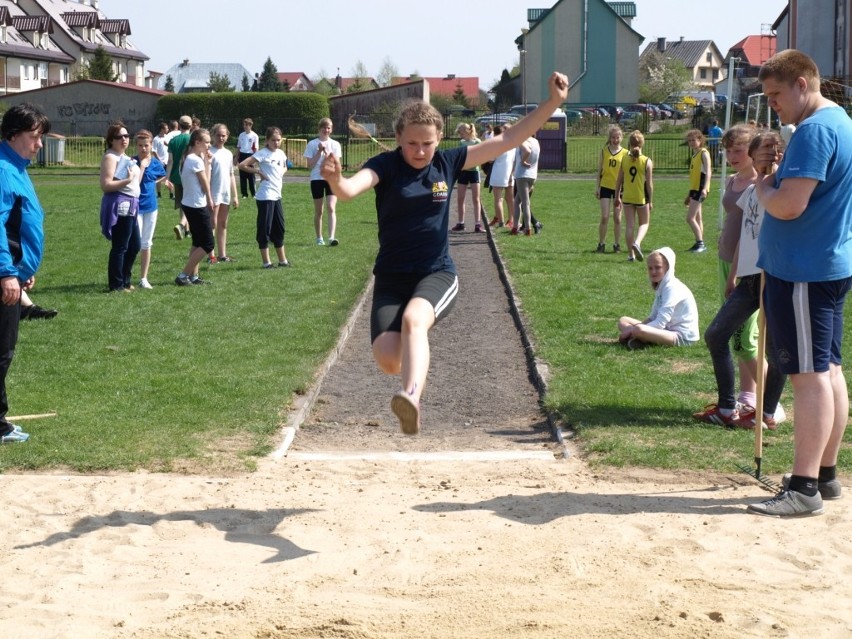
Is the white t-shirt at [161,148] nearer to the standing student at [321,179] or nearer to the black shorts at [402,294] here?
the standing student at [321,179]

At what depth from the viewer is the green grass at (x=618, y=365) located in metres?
7.52

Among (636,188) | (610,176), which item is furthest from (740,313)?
(610,176)

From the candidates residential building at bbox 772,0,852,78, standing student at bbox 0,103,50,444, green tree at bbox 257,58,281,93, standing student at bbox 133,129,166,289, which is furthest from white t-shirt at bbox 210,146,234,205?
green tree at bbox 257,58,281,93

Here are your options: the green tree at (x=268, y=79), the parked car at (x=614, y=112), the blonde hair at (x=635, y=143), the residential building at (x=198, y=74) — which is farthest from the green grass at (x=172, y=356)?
the residential building at (x=198, y=74)

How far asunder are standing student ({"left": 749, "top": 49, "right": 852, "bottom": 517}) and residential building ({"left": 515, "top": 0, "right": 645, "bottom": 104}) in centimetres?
8146

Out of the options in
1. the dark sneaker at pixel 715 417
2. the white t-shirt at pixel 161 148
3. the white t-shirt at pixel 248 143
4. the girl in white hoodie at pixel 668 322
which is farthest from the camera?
the white t-shirt at pixel 248 143

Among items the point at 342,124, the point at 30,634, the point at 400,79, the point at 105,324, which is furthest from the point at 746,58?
the point at 30,634

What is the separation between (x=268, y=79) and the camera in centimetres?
11638

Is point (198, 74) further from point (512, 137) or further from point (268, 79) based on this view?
point (512, 137)

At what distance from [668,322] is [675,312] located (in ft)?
0.44

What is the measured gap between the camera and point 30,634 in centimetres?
459

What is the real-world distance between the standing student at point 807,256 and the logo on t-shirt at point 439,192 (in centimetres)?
174

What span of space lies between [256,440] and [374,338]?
2119mm

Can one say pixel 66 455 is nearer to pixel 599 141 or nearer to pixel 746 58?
pixel 599 141
